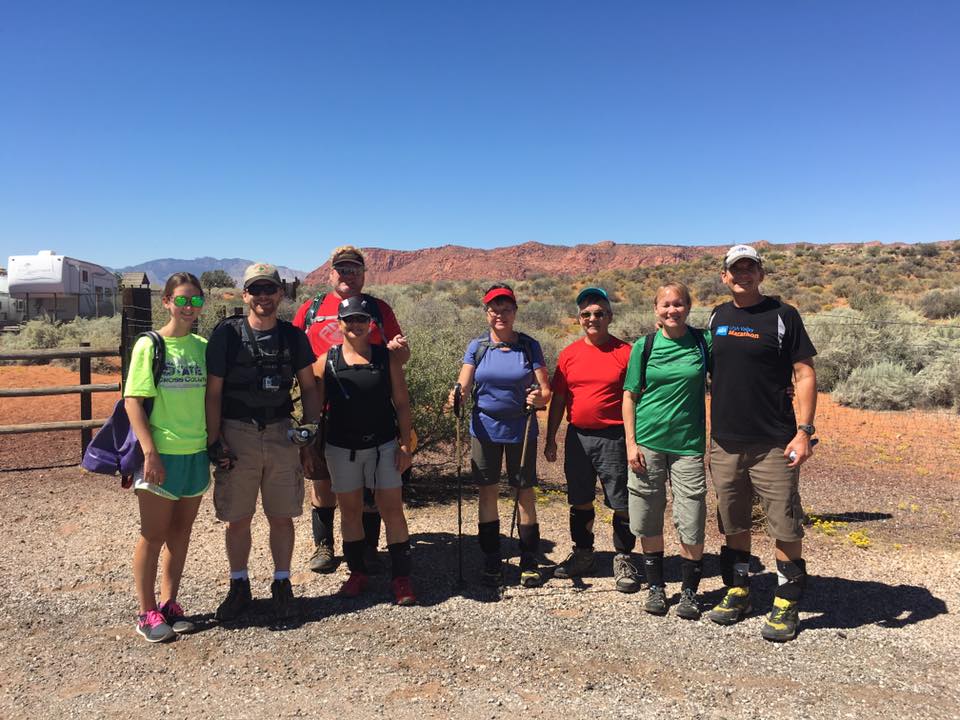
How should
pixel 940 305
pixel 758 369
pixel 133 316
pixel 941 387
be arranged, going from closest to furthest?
pixel 758 369 → pixel 133 316 → pixel 941 387 → pixel 940 305

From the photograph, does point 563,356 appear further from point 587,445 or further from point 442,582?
point 442,582

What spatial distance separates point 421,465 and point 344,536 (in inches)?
130

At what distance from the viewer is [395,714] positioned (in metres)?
2.80

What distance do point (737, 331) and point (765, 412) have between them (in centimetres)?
47

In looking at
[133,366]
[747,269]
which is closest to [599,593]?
[747,269]

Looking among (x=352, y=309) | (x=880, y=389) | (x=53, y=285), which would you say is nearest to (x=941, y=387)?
(x=880, y=389)

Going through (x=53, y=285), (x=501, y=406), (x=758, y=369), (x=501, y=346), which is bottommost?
(x=501, y=406)

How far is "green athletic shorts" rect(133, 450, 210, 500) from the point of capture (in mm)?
3279

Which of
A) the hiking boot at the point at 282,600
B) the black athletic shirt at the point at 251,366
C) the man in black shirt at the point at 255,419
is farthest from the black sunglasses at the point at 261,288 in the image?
the hiking boot at the point at 282,600

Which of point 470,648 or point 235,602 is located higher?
point 235,602

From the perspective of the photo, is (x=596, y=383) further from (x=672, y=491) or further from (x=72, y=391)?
(x=72, y=391)

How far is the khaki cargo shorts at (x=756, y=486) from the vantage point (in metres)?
3.49

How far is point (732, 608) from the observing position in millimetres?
3678

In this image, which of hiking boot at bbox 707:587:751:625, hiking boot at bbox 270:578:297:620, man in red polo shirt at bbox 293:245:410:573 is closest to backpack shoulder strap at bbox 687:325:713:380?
hiking boot at bbox 707:587:751:625
